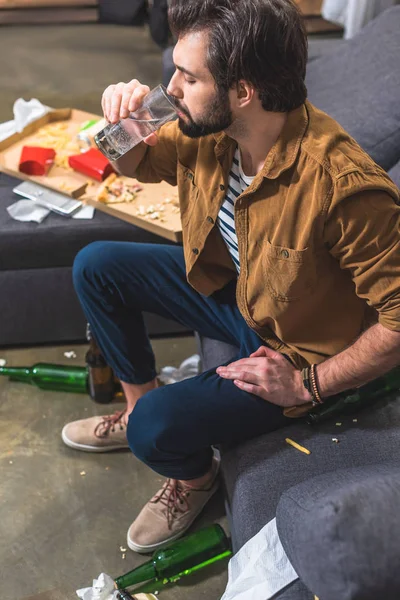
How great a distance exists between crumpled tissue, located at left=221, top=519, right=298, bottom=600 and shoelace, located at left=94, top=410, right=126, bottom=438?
Answer: 68cm

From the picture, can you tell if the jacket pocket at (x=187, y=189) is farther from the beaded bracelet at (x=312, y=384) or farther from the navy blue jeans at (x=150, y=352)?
the beaded bracelet at (x=312, y=384)

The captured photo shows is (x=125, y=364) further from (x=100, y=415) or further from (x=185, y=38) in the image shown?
(x=185, y=38)

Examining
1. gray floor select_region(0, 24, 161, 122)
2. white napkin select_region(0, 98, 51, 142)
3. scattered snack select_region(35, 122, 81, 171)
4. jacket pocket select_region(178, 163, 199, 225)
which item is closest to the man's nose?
jacket pocket select_region(178, 163, 199, 225)

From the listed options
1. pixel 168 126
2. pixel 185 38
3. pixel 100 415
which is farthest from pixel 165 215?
pixel 185 38

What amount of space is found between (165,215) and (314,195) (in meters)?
0.81

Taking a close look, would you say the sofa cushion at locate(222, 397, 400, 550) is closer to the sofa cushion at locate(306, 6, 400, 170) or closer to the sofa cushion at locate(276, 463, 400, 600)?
the sofa cushion at locate(276, 463, 400, 600)

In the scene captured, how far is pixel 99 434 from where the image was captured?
6.28 ft

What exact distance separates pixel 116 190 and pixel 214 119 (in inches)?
32.4

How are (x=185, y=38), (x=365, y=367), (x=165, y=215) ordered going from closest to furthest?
(x=185, y=38), (x=365, y=367), (x=165, y=215)

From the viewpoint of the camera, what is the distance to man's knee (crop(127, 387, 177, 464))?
4.81 feet

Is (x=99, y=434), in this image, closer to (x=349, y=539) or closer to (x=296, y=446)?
(x=296, y=446)

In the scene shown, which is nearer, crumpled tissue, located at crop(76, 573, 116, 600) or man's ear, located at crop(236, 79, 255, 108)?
man's ear, located at crop(236, 79, 255, 108)

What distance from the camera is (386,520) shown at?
1.05 metres

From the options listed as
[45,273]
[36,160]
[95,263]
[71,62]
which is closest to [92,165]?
[36,160]
